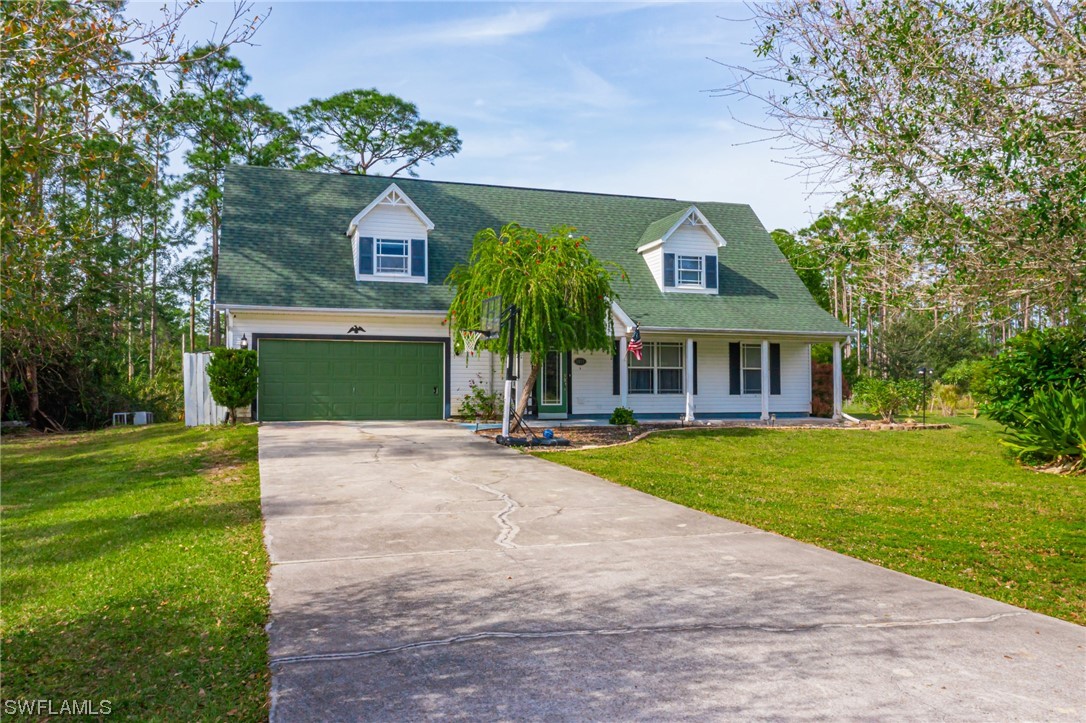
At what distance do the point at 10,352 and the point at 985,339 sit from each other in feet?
130

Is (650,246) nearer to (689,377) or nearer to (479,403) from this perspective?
(689,377)

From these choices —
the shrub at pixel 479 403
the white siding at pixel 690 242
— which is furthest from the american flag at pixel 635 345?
the white siding at pixel 690 242

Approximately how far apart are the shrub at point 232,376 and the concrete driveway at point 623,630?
33.5 ft

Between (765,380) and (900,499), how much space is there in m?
12.4

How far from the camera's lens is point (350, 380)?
20.2 meters

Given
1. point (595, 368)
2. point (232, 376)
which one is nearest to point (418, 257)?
point (595, 368)

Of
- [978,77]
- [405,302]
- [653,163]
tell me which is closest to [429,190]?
[405,302]

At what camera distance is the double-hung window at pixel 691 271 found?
2303 centimetres

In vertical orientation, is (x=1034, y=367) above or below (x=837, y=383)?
above

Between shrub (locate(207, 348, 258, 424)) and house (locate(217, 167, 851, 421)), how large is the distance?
153cm

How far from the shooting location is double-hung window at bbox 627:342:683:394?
22297mm

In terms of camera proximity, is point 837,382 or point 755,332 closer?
point 755,332

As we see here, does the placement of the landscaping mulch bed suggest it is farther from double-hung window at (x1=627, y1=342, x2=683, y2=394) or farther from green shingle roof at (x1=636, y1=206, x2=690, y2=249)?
green shingle roof at (x1=636, y1=206, x2=690, y2=249)

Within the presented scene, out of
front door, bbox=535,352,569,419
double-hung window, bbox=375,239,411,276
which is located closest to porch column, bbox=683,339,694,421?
front door, bbox=535,352,569,419
